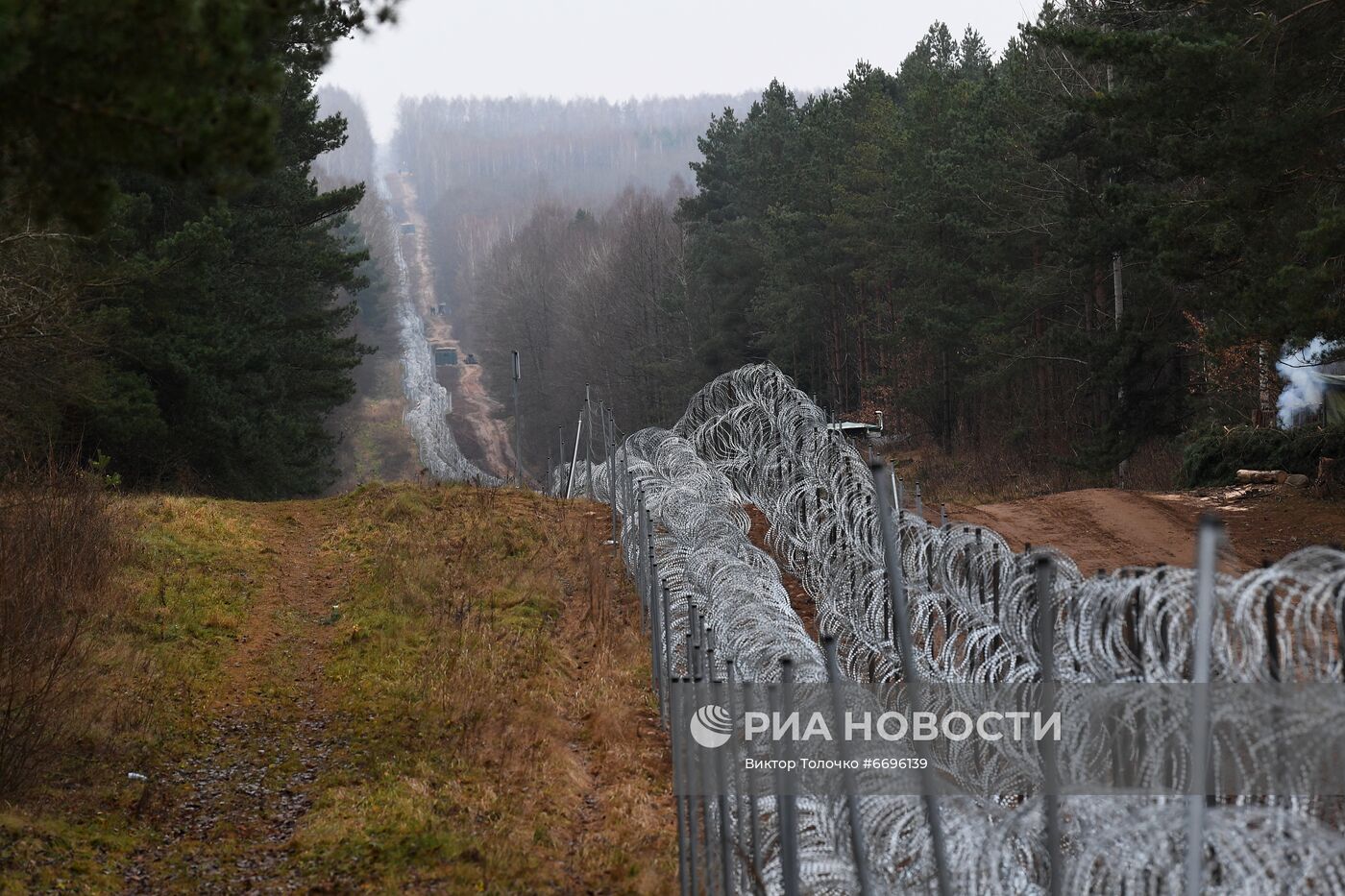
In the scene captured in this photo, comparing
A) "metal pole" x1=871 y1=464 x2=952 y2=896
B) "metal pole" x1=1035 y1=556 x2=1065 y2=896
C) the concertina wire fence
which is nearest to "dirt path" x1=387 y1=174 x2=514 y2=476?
the concertina wire fence

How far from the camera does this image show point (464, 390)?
272ft

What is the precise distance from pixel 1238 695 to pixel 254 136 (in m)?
3.98

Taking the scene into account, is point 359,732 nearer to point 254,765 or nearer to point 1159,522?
point 254,765

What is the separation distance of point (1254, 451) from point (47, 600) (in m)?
17.2

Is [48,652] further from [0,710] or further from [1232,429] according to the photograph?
[1232,429]

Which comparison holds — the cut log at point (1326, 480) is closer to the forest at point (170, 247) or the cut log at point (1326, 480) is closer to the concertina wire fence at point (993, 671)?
the concertina wire fence at point (993, 671)

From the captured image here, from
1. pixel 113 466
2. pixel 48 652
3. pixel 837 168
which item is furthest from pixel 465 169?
pixel 48 652

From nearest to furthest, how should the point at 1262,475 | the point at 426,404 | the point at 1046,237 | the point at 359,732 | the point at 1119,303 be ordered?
the point at 359,732 < the point at 1262,475 < the point at 1119,303 < the point at 1046,237 < the point at 426,404

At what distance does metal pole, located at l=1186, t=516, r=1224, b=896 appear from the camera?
335 centimetres

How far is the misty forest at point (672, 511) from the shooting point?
4.57 m

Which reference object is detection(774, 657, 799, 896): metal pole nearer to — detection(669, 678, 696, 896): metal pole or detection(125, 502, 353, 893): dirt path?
detection(669, 678, 696, 896): metal pole

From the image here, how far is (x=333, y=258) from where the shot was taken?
24672mm

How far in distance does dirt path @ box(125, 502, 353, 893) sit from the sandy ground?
8749 mm

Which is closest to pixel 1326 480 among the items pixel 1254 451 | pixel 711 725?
pixel 1254 451
